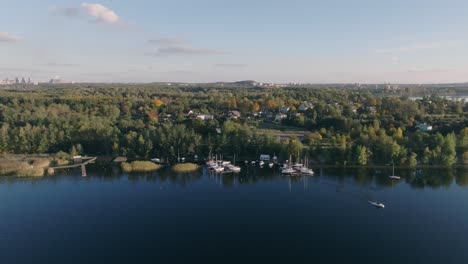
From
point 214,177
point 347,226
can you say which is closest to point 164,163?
point 214,177

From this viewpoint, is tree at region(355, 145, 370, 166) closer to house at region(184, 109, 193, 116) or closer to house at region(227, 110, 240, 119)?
house at region(227, 110, 240, 119)

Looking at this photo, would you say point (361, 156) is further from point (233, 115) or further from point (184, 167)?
point (233, 115)

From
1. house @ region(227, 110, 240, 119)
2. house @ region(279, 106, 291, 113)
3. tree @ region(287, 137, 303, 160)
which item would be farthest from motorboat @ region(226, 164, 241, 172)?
house @ region(279, 106, 291, 113)

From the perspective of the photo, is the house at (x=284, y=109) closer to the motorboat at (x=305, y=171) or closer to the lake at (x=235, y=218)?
the motorboat at (x=305, y=171)

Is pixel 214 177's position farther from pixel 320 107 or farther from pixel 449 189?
pixel 320 107

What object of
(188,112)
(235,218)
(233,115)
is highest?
(188,112)

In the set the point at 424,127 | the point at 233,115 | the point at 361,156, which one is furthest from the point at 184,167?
the point at 424,127
